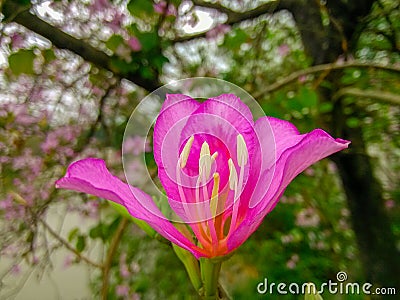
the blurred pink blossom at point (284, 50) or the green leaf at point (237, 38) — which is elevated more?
the blurred pink blossom at point (284, 50)

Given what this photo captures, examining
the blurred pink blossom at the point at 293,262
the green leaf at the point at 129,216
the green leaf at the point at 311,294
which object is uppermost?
the green leaf at the point at 129,216

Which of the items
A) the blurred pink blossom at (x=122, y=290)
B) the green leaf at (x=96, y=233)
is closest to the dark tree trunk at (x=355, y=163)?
the green leaf at (x=96, y=233)

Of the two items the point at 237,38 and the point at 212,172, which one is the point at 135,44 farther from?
the point at 212,172

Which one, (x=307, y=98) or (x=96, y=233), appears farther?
(x=96, y=233)

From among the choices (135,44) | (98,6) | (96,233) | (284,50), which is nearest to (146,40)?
(135,44)

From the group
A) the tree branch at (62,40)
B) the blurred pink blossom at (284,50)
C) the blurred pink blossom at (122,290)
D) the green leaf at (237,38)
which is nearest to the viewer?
the tree branch at (62,40)

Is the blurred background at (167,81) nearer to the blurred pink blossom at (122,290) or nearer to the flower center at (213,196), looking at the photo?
the blurred pink blossom at (122,290)

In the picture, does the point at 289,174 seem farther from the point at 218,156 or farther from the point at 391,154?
the point at 391,154

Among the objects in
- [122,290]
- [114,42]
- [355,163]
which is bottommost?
[122,290]
